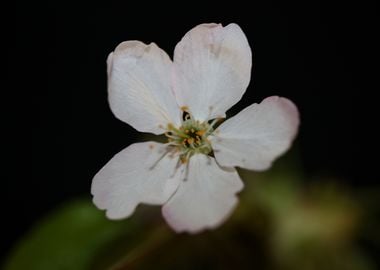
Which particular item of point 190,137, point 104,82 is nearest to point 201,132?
point 190,137

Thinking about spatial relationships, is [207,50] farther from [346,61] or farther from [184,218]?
[346,61]

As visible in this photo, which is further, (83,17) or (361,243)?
(83,17)

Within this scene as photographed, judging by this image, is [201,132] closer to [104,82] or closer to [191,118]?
[191,118]

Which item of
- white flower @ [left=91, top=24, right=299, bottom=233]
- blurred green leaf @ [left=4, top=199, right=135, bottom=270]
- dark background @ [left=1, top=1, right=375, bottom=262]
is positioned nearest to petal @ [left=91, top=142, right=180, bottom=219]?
white flower @ [left=91, top=24, right=299, bottom=233]

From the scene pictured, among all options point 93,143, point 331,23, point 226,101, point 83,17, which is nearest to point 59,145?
point 93,143

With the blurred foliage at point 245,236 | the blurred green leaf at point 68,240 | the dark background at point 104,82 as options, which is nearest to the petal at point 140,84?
the blurred foliage at point 245,236

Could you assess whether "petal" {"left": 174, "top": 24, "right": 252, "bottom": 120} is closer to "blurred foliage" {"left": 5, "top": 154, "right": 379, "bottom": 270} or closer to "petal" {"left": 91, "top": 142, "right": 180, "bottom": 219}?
"petal" {"left": 91, "top": 142, "right": 180, "bottom": 219}
